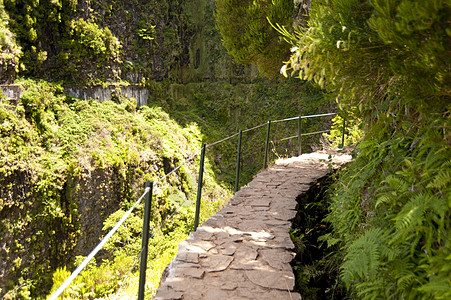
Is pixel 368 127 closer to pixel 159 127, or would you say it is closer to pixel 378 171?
pixel 378 171

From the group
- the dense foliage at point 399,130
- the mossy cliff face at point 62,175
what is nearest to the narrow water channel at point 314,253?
the dense foliage at point 399,130

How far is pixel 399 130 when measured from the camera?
9.04 feet

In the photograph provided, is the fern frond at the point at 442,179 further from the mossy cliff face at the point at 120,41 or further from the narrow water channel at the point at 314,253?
the mossy cliff face at the point at 120,41

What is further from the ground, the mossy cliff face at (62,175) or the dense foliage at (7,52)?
the dense foliage at (7,52)

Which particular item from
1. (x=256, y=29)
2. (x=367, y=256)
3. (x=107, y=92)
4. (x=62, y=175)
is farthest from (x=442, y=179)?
(x=107, y=92)

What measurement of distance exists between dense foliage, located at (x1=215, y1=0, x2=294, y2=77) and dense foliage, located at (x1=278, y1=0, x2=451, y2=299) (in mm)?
5520

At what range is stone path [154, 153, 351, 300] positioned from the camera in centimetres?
259

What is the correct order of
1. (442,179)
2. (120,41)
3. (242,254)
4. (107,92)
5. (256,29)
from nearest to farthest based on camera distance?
1. (442,179)
2. (242,254)
3. (256,29)
4. (107,92)
5. (120,41)

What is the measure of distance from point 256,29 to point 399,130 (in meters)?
6.40

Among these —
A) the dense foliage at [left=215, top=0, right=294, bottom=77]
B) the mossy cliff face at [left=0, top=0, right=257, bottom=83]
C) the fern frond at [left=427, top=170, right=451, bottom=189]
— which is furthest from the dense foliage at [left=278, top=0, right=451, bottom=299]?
the mossy cliff face at [left=0, top=0, right=257, bottom=83]

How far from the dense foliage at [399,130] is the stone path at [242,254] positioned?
0.67 metres

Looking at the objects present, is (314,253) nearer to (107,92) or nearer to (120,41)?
(107,92)

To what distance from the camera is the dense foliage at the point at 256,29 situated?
25.8 feet

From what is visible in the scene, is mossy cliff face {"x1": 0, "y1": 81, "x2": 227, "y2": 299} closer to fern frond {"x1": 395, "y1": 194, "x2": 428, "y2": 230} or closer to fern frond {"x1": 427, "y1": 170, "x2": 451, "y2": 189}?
fern frond {"x1": 395, "y1": 194, "x2": 428, "y2": 230}
